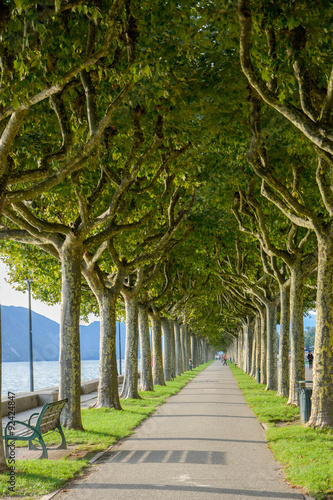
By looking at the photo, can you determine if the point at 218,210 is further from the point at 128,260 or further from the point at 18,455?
the point at 18,455

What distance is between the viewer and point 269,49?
33.3 ft

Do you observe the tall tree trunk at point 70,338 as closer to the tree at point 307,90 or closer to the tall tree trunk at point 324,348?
the tree at point 307,90

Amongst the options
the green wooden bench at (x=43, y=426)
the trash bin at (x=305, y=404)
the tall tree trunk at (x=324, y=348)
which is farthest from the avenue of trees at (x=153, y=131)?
the green wooden bench at (x=43, y=426)

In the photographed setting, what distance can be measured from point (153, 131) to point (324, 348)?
20.7 ft

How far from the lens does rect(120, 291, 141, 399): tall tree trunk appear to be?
842 inches

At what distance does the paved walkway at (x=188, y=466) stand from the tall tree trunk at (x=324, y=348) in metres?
1.39

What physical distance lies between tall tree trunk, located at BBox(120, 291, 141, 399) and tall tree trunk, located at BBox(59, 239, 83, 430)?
823 cm

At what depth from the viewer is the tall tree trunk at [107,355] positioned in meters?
17.0

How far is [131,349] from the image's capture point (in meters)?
21.5

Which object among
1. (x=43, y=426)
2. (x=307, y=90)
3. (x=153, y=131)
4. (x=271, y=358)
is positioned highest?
(x=153, y=131)

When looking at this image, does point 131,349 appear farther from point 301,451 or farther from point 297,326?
point 301,451

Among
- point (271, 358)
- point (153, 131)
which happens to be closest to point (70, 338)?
point (153, 131)

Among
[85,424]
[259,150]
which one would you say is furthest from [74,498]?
[259,150]

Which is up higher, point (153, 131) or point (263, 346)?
point (153, 131)
